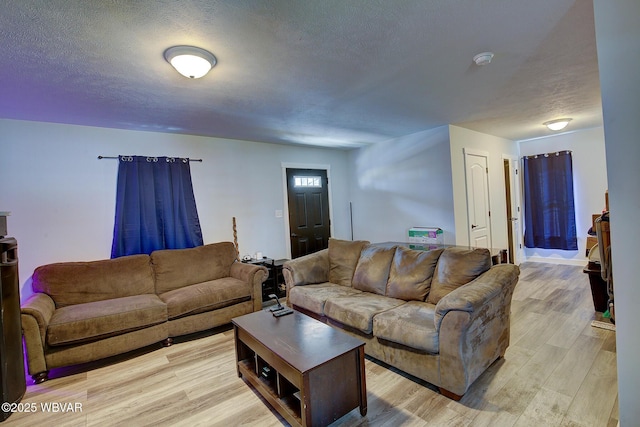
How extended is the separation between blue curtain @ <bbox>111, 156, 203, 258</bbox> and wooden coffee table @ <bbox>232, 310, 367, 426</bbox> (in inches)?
89.6

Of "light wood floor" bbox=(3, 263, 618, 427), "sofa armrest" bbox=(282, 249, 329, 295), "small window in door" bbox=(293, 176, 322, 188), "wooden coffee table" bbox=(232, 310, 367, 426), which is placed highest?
"small window in door" bbox=(293, 176, 322, 188)

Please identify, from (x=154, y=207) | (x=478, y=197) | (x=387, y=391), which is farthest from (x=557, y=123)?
(x=154, y=207)

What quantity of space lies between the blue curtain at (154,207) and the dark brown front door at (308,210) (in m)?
1.62

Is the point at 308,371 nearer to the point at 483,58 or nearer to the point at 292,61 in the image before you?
the point at 292,61

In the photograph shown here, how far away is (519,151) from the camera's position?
19.9ft

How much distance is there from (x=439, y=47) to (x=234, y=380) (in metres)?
2.92

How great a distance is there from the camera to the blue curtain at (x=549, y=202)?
5457mm

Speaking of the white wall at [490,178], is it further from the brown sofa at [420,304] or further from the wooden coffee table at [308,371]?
the wooden coffee table at [308,371]

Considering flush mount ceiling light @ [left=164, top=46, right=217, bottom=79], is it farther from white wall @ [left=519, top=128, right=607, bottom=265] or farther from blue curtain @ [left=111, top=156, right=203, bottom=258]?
white wall @ [left=519, top=128, right=607, bottom=265]

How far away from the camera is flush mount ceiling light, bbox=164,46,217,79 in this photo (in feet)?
6.37

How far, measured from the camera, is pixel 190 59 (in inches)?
78.6

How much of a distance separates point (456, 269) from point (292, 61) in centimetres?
212

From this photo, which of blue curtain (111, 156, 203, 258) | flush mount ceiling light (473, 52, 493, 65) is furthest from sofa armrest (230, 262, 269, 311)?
flush mount ceiling light (473, 52, 493, 65)

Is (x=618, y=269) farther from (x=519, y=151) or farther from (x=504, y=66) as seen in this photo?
(x=519, y=151)
